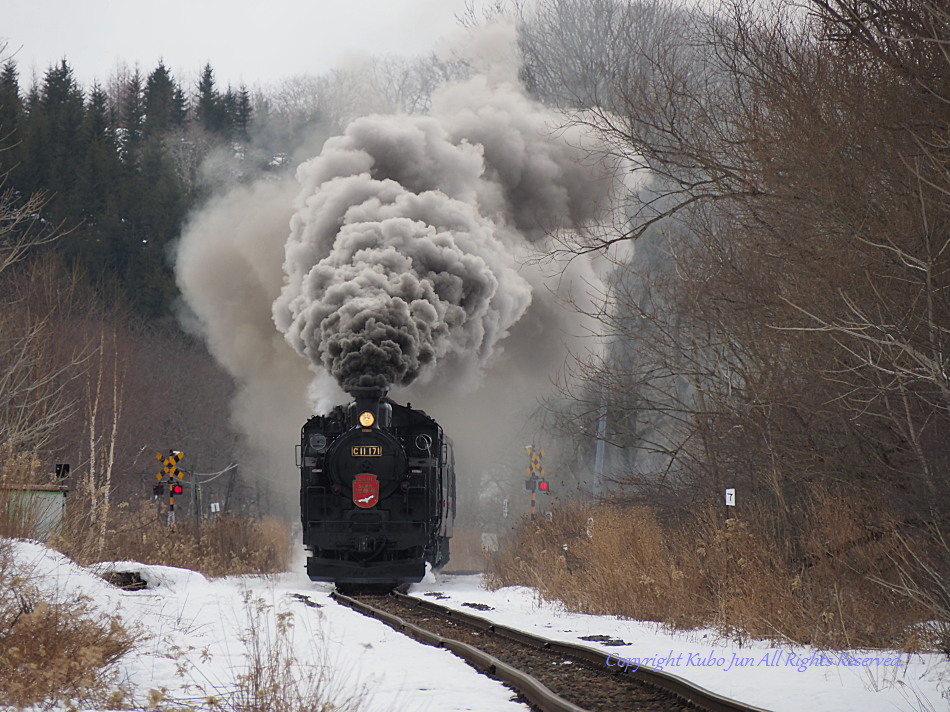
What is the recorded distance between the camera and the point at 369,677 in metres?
7.53

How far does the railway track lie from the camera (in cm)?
642

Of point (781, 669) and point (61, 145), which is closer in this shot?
point (781, 669)

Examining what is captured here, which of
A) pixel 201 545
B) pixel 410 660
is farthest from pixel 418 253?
pixel 410 660

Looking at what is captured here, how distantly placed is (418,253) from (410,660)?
10.6m

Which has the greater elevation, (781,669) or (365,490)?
(365,490)

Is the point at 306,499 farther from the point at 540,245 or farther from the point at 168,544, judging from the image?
the point at 540,245

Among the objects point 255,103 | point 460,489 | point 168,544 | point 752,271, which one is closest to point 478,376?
point 168,544

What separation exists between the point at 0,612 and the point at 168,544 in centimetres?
1166

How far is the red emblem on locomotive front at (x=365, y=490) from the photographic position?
15.5 m

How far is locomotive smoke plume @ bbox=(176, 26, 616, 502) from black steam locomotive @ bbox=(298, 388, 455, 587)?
32.8 inches

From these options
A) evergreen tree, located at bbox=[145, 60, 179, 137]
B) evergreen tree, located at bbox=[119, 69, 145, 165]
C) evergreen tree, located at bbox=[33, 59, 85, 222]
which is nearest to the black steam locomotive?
evergreen tree, located at bbox=[33, 59, 85, 222]

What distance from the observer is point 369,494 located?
51.0 ft

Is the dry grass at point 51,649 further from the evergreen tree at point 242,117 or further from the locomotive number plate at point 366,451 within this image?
the evergreen tree at point 242,117

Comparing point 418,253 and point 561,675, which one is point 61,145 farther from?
point 561,675
